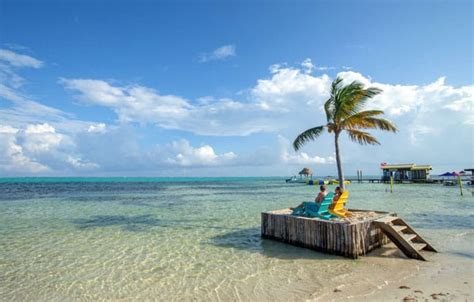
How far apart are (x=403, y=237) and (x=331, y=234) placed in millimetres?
2102

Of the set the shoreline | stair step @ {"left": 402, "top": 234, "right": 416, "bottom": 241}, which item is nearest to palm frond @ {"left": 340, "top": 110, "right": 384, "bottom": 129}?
stair step @ {"left": 402, "top": 234, "right": 416, "bottom": 241}

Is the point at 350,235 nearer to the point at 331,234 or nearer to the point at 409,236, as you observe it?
the point at 331,234

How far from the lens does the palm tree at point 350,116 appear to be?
1150 cm

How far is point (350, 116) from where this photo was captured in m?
11.7

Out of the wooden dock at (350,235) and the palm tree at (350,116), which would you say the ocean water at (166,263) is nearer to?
the wooden dock at (350,235)

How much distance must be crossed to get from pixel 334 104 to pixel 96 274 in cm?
1045

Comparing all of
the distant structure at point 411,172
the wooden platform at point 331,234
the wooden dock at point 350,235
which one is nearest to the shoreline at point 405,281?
the wooden dock at point 350,235

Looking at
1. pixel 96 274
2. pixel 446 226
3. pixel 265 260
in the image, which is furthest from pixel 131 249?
pixel 446 226

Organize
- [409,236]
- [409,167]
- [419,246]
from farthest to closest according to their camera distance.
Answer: [409,167]
[409,236]
[419,246]

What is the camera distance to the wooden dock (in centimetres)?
829

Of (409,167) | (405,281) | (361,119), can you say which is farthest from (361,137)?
(409,167)

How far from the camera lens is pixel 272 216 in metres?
10.7

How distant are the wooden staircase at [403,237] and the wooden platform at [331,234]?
319 mm

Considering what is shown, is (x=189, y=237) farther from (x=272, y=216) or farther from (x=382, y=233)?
(x=382, y=233)
